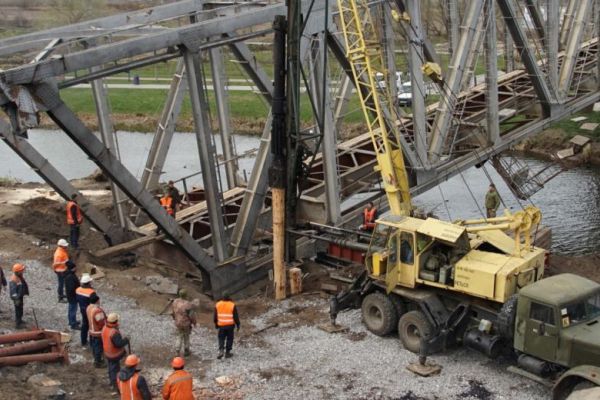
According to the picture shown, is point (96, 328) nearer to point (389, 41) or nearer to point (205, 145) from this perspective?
point (205, 145)

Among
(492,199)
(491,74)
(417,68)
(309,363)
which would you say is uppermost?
(417,68)

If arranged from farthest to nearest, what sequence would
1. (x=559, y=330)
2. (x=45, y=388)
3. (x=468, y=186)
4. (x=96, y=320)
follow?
1. (x=468, y=186)
2. (x=96, y=320)
3. (x=559, y=330)
4. (x=45, y=388)

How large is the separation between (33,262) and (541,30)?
17.4 meters

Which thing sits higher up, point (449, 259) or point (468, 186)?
point (449, 259)

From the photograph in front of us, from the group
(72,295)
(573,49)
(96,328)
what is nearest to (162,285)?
(72,295)

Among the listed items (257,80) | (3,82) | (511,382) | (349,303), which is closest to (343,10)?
(257,80)

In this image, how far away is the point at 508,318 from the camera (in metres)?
13.9

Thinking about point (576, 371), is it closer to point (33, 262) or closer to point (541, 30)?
point (33, 262)

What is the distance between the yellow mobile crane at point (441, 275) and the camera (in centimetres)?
1459

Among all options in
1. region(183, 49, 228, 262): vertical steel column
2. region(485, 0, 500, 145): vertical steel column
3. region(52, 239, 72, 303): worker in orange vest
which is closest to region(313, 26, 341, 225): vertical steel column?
region(183, 49, 228, 262): vertical steel column

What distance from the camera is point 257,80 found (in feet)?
61.8

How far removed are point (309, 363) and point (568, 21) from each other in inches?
780

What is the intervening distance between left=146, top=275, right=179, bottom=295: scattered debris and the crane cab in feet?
Answer: 16.2

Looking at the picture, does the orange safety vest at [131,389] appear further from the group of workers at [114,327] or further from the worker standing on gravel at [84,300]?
the worker standing on gravel at [84,300]
